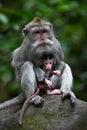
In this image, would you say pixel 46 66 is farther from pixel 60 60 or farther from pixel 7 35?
pixel 7 35

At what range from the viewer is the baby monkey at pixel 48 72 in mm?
12453

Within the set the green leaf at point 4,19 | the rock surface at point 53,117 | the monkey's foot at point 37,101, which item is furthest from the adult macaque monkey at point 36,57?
the green leaf at point 4,19

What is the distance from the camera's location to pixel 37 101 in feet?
39.3

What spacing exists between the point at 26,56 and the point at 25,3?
5490 millimetres

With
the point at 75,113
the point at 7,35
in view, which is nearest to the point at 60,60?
the point at 75,113

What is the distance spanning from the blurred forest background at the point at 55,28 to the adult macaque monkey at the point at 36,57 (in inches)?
116

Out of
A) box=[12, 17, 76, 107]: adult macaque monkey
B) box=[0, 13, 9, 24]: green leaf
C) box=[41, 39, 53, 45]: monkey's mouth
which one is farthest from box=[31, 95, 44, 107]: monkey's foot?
box=[0, 13, 9, 24]: green leaf

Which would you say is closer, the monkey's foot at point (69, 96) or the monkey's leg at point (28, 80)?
the monkey's foot at point (69, 96)

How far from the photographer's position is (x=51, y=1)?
1686 centimetres

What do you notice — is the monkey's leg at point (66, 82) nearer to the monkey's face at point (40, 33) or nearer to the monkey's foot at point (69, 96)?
the monkey's foot at point (69, 96)

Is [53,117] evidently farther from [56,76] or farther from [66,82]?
[56,76]

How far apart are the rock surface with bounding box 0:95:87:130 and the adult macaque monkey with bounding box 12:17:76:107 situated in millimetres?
465

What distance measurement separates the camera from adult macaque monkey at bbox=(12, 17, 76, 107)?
1243 cm

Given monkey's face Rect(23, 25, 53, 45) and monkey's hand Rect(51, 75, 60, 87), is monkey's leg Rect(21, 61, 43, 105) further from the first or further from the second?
monkey's face Rect(23, 25, 53, 45)
